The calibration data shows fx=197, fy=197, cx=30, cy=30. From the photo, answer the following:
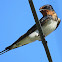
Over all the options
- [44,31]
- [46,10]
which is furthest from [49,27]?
[46,10]

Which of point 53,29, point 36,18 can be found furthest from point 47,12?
point 36,18

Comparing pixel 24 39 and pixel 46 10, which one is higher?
pixel 46 10

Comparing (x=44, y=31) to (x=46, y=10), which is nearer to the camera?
(x=44, y=31)

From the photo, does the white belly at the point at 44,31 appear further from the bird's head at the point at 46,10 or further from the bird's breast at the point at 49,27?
the bird's head at the point at 46,10

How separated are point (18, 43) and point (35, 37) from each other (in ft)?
0.74

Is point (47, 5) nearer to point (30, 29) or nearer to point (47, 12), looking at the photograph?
point (47, 12)

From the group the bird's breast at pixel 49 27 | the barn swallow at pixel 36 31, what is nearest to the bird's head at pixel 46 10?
the barn swallow at pixel 36 31

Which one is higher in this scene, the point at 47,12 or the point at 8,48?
the point at 47,12

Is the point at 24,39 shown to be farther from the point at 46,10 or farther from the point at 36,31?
the point at 46,10

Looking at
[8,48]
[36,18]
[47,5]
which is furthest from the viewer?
[47,5]

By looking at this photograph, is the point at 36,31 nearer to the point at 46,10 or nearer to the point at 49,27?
the point at 49,27

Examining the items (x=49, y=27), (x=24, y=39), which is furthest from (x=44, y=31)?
(x=24, y=39)

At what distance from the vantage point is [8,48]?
7.61 feet

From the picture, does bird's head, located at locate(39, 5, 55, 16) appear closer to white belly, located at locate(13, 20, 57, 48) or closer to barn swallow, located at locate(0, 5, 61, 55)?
barn swallow, located at locate(0, 5, 61, 55)
